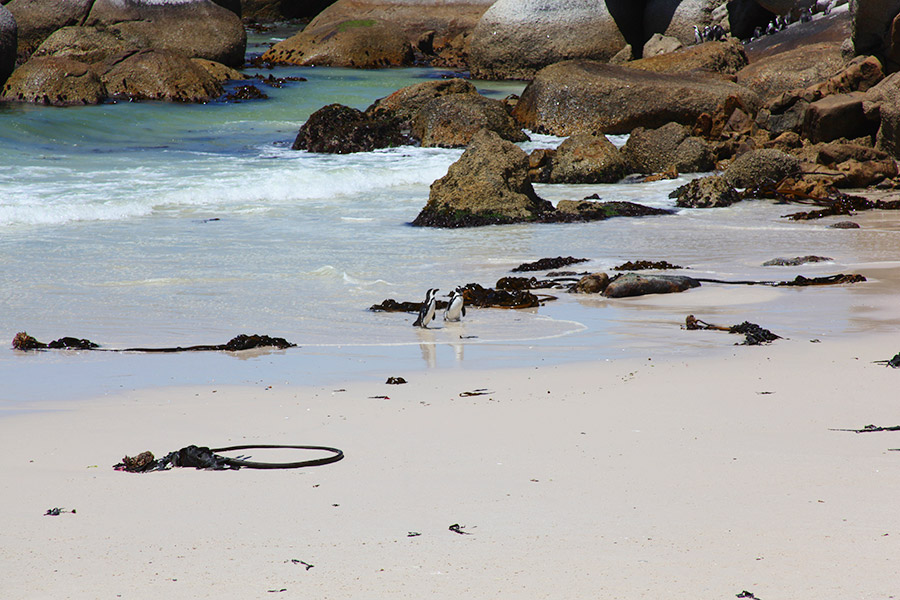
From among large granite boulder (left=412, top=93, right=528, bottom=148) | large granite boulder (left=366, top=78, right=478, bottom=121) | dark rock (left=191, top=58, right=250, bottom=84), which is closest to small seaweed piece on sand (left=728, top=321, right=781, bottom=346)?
large granite boulder (left=412, top=93, right=528, bottom=148)

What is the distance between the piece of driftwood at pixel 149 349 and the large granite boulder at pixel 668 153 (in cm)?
1029

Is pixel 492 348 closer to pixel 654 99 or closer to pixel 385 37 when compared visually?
pixel 654 99

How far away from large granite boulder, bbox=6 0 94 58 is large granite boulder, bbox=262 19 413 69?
249 inches

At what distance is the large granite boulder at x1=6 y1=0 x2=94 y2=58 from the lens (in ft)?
86.6

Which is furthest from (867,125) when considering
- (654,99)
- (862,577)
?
(862,577)

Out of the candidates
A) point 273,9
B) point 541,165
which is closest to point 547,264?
point 541,165

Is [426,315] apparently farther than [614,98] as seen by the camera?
No

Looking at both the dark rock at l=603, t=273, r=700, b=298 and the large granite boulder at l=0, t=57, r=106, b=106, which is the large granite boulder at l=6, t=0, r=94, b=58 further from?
the dark rock at l=603, t=273, r=700, b=298

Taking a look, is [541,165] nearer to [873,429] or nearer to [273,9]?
[873,429]

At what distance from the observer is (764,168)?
12852 millimetres

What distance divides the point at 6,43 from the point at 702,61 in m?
16.3

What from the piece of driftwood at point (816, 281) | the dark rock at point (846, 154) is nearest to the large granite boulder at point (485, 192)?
the piece of driftwood at point (816, 281)

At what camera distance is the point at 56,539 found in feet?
8.89

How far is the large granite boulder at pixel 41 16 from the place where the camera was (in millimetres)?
26406
